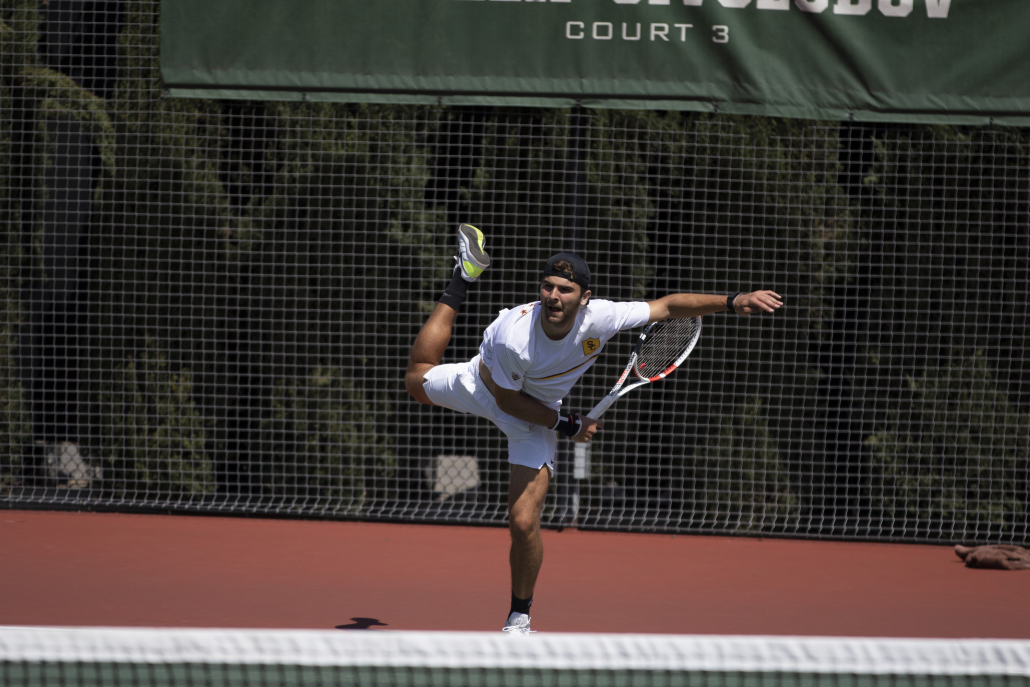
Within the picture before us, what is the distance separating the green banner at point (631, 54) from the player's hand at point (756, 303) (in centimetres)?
251

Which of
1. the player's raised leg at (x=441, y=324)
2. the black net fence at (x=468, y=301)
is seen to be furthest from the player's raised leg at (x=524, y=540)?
the black net fence at (x=468, y=301)

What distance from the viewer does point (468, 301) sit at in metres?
7.25

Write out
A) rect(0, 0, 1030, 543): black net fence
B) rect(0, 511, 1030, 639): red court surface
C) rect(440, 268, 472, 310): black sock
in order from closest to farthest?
rect(0, 511, 1030, 639): red court surface
rect(440, 268, 472, 310): black sock
rect(0, 0, 1030, 543): black net fence

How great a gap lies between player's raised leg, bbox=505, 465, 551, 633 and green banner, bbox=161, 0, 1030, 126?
9.75 feet

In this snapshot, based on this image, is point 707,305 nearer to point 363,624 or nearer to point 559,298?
point 559,298

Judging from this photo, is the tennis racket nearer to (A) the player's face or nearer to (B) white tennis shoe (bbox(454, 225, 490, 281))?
(A) the player's face

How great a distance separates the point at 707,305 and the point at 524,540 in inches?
46.8

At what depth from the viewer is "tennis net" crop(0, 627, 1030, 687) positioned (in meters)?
2.10

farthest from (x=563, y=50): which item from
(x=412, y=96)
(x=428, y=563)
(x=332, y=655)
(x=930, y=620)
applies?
(x=332, y=655)

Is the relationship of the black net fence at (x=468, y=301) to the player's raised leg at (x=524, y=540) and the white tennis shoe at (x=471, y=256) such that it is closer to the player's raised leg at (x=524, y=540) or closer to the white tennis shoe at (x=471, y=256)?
the white tennis shoe at (x=471, y=256)

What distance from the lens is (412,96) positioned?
20.6 feet

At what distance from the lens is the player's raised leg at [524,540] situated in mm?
4004

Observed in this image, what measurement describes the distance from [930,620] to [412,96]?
4.08m

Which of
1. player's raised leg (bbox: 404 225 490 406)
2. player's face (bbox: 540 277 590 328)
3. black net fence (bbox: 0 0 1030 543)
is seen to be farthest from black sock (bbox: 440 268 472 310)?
black net fence (bbox: 0 0 1030 543)
